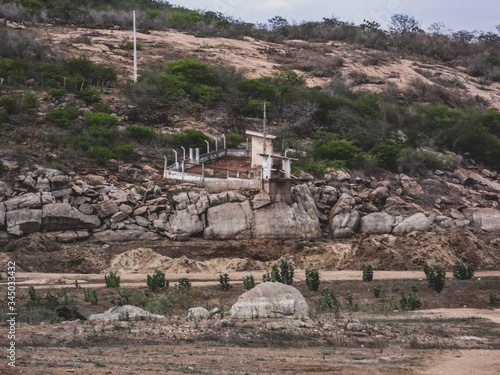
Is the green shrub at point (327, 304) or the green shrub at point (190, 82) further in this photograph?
the green shrub at point (190, 82)

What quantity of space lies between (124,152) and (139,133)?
3.19 meters

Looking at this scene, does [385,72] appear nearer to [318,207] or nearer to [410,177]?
[410,177]

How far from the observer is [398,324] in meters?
13.6

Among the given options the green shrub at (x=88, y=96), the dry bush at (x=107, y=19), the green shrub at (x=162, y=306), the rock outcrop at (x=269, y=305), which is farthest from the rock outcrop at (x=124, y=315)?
the dry bush at (x=107, y=19)

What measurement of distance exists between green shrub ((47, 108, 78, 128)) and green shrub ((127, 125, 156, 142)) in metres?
3.06

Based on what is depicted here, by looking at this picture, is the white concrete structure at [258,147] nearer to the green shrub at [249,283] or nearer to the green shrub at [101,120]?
the green shrub at [101,120]

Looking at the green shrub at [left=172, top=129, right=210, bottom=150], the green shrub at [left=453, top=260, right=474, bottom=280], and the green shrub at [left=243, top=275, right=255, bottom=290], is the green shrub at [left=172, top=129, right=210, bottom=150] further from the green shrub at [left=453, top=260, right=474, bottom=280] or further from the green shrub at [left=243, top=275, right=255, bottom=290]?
the green shrub at [left=453, top=260, right=474, bottom=280]

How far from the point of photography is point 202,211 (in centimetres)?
2678

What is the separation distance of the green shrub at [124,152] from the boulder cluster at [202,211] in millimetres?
2786

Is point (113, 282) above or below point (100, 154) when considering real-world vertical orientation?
below

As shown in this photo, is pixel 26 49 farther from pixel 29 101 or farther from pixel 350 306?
pixel 350 306

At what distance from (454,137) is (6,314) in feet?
115

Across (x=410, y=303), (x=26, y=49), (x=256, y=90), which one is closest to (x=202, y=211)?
(x=410, y=303)

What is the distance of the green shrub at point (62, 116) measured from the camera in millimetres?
33969
